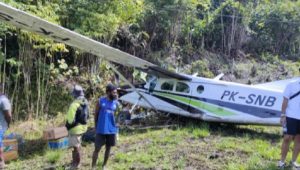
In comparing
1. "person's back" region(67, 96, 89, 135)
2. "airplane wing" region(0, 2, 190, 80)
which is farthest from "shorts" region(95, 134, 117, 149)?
"airplane wing" region(0, 2, 190, 80)

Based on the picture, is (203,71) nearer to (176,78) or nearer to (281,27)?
(176,78)

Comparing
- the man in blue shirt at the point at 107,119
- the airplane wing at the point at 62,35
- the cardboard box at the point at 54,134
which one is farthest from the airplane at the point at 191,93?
the man in blue shirt at the point at 107,119

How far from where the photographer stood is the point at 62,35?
8.61 meters

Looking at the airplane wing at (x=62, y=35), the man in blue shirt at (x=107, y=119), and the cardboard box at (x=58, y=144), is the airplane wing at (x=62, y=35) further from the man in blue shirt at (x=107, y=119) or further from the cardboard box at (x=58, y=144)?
the cardboard box at (x=58, y=144)

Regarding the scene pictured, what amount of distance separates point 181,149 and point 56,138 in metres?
2.90

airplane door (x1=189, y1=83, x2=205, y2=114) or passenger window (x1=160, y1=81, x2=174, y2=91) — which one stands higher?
passenger window (x1=160, y1=81, x2=174, y2=91)

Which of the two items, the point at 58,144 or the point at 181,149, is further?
the point at 58,144

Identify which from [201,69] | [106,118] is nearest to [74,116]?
[106,118]

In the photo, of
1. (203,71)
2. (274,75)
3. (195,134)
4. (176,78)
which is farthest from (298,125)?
(274,75)

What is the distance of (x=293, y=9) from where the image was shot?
2208 cm

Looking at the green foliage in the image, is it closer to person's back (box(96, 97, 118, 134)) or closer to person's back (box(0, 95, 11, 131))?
person's back (box(96, 97, 118, 134))

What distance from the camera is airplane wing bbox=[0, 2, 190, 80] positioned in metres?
7.48

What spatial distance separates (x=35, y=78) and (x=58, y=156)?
5712mm

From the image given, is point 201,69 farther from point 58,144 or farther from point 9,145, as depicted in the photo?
point 9,145
